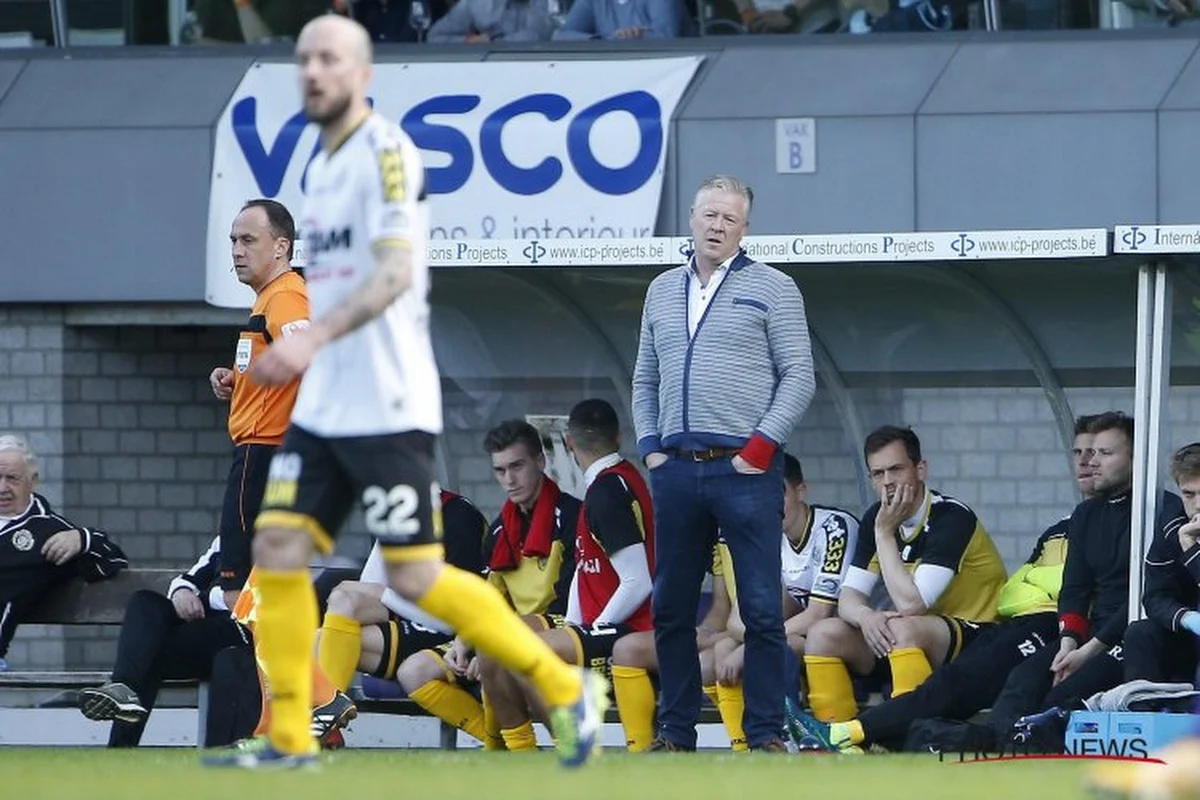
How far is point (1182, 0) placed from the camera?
12.7m

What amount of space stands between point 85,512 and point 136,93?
224 centimetres

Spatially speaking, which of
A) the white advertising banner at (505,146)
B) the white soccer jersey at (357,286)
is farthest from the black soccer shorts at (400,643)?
the white soccer jersey at (357,286)

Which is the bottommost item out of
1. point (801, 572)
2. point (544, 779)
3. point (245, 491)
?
point (544, 779)

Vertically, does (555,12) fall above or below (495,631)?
above

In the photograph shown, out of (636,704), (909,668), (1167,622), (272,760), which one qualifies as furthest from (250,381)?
(1167,622)

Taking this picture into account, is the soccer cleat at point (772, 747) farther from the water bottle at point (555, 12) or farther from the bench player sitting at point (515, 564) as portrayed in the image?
the water bottle at point (555, 12)

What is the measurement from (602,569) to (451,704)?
82 centimetres

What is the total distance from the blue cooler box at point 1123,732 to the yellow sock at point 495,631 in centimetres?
274

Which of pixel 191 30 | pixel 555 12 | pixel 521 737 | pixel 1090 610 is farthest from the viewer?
pixel 191 30

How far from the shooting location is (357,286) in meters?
6.17

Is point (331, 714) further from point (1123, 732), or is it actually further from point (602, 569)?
point (1123, 732)

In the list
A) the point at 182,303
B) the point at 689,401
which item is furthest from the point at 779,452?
the point at 182,303

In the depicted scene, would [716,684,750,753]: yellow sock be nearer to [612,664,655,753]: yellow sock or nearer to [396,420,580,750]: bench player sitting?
[612,664,655,753]: yellow sock

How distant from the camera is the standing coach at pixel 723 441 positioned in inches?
338
